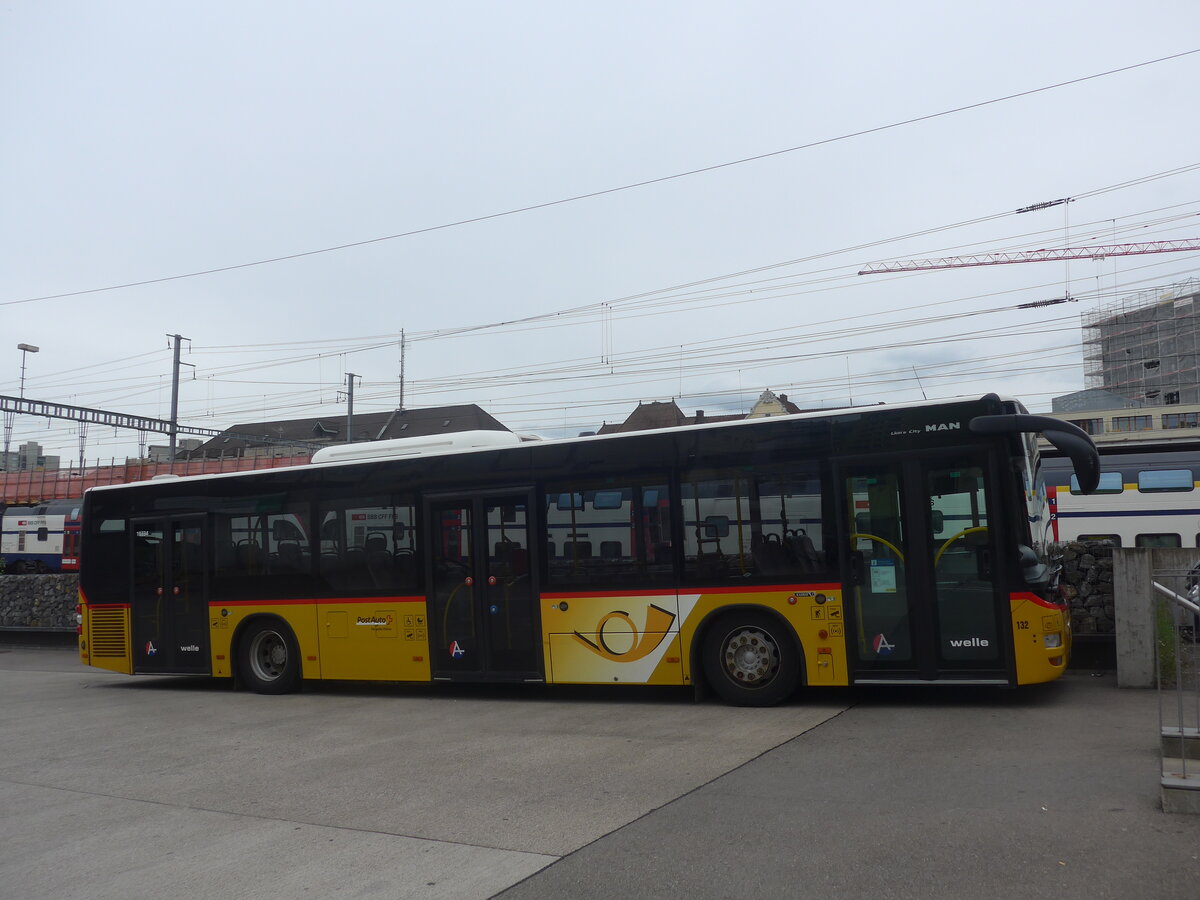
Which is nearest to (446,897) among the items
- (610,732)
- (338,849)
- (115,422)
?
(338,849)

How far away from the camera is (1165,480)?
2588 cm

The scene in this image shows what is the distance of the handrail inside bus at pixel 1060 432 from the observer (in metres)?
9.49

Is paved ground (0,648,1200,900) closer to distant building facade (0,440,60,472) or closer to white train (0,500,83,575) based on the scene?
white train (0,500,83,575)

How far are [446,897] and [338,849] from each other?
1.24 meters

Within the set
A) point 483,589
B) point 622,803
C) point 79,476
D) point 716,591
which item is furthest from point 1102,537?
point 79,476

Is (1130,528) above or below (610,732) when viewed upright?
above

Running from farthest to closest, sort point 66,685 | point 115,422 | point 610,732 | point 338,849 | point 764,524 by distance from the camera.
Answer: point 115,422 < point 66,685 < point 764,524 < point 610,732 < point 338,849

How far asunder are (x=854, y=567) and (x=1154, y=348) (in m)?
91.3

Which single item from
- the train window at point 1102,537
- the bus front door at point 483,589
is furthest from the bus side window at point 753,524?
the train window at point 1102,537

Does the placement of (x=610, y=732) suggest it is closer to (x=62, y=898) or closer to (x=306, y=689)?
(x=62, y=898)

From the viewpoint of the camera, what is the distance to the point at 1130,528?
26047 millimetres

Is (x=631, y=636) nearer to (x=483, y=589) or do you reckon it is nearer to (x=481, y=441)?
(x=483, y=589)

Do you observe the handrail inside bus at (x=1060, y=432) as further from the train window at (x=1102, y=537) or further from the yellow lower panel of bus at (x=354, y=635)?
the train window at (x=1102, y=537)

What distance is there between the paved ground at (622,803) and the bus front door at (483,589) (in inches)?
31.9
